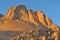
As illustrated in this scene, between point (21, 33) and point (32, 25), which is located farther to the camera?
point (32, 25)

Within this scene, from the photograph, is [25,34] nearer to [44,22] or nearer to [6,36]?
[6,36]

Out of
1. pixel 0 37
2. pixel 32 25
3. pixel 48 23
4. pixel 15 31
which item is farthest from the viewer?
pixel 48 23

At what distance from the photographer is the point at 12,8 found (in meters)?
77.2

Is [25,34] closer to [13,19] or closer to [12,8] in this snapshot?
[13,19]

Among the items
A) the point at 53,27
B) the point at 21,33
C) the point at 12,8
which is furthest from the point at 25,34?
the point at 12,8

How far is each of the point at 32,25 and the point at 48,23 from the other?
21.5 feet

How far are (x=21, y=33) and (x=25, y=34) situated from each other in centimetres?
251

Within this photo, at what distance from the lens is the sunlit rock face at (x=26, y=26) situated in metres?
59.1

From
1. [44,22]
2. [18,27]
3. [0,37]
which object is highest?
[44,22]

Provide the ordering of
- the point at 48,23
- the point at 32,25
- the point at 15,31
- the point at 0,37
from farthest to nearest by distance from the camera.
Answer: the point at 48,23, the point at 32,25, the point at 15,31, the point at 0,37

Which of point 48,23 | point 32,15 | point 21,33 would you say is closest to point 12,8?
point 32,15

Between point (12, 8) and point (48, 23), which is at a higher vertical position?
point (12, 8)

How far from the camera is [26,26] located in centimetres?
6700

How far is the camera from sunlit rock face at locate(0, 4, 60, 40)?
59062 mm
